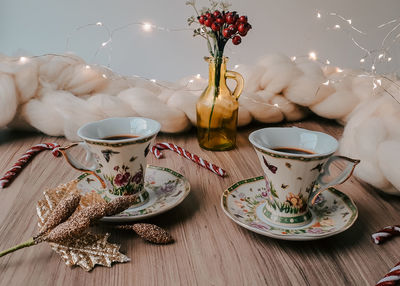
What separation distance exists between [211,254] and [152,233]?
102mm

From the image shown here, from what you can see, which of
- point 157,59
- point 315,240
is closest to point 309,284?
point 315,240

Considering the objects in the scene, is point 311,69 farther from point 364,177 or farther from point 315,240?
point 315,240

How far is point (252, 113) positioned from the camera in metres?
1.28

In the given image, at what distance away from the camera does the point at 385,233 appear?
0.69m

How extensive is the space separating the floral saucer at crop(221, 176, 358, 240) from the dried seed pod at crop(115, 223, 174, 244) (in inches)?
4.4

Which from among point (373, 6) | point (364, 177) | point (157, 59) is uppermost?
point (373, 6)

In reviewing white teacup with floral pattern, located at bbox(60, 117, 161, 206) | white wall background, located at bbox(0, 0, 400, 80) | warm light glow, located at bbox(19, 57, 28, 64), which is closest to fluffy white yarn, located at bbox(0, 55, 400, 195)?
warm light glow, located at bbox(19, 57, 28, 64)

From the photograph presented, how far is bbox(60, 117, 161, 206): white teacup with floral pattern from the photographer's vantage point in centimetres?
72

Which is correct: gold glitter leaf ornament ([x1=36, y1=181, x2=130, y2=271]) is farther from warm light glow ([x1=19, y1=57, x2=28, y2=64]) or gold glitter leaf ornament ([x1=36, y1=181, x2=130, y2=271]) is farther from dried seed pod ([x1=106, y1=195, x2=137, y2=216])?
warm light glow ([x1=19, y1=57, x2=28, y2=64])

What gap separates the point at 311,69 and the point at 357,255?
0.79 m

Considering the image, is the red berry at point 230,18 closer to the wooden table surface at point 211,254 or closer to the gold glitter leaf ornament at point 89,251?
the wooden table surface at point 211,254

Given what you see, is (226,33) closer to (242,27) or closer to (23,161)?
(242,27)

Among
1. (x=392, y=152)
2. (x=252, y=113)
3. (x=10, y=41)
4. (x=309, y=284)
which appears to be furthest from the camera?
(x=10, y=41)

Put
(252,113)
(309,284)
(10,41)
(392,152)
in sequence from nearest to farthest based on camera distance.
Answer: (309,284)
(392,152)
(252,113)
(10,41)
